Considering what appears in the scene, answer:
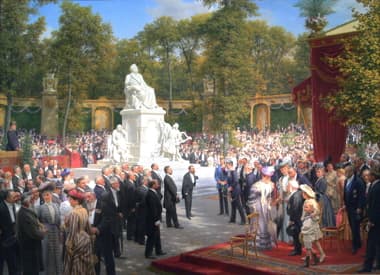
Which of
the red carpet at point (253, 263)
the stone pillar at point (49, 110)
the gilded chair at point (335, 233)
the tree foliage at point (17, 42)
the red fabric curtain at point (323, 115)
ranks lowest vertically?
the red carpet at point (253, 263)

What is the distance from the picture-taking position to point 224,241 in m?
9.38

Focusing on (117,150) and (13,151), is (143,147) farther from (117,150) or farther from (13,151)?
(13,151)

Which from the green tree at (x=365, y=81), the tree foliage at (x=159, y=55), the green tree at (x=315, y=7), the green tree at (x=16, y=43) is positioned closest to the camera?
the green tree at (x=365, y=81)

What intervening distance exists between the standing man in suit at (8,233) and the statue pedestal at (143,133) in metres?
12.8

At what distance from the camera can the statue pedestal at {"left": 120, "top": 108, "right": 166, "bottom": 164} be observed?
19641 millimetres

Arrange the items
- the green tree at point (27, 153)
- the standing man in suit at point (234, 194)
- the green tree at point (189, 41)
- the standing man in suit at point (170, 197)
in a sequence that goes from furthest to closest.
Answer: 1. the green tree at point (189, 41)
2. the green tree at point (27, 153)
3. the standing man in suit at point (234, 194)
4. the standing man in suit at point (170, 197)

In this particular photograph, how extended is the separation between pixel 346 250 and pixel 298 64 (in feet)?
133

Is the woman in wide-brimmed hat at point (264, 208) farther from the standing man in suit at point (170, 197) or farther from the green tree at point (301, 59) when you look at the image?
the green tree at point (301, 59)

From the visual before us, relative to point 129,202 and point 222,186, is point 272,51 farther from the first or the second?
point 129,202

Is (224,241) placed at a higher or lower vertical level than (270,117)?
lower

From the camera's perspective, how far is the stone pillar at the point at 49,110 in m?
39.0

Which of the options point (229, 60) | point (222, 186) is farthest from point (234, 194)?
point (229, 60)

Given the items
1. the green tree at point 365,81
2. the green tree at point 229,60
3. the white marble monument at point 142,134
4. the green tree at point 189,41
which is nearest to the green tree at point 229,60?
the green tree at point 229,60

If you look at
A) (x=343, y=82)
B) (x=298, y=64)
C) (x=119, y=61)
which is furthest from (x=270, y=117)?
(x=343, y=82)
